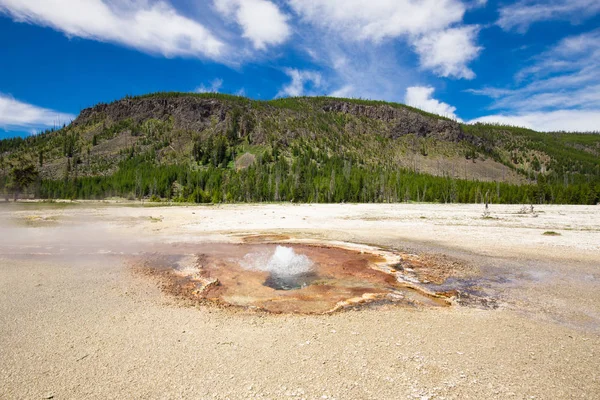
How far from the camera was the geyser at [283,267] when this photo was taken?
12.2 metres

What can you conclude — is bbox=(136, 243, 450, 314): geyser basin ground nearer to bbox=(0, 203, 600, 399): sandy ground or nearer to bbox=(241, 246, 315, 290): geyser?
bbox=(241, 246, 315, 290): geyser

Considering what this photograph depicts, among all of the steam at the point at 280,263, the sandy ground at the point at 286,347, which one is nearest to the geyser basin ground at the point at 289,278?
the steam at the point at 280,263

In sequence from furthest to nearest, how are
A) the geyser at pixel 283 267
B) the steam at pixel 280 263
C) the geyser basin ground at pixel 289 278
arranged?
the steam at pixel 280 263 < the geyser at pixel 283 267 < the geyser basin ground at pixel 289 278

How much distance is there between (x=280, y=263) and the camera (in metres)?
15.8

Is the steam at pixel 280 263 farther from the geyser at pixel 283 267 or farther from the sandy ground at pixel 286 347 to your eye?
the sandy ground at pixel 286 347

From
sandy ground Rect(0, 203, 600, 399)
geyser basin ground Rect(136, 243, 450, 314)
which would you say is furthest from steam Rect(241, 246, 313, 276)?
sandy ground Rect(0, 203, 600, 399)

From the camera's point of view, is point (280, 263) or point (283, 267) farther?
point (280, 263)

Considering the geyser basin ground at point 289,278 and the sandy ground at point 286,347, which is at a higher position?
the sandy ground at point 286,347

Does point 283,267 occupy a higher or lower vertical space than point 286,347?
lower

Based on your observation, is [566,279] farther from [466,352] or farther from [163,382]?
[163,382]

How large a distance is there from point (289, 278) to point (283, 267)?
6.74 feet

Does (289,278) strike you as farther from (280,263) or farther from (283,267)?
(280,263)

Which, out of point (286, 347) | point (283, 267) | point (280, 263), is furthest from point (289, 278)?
point (286, 347)

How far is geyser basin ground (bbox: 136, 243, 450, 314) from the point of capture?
996 centimetres
